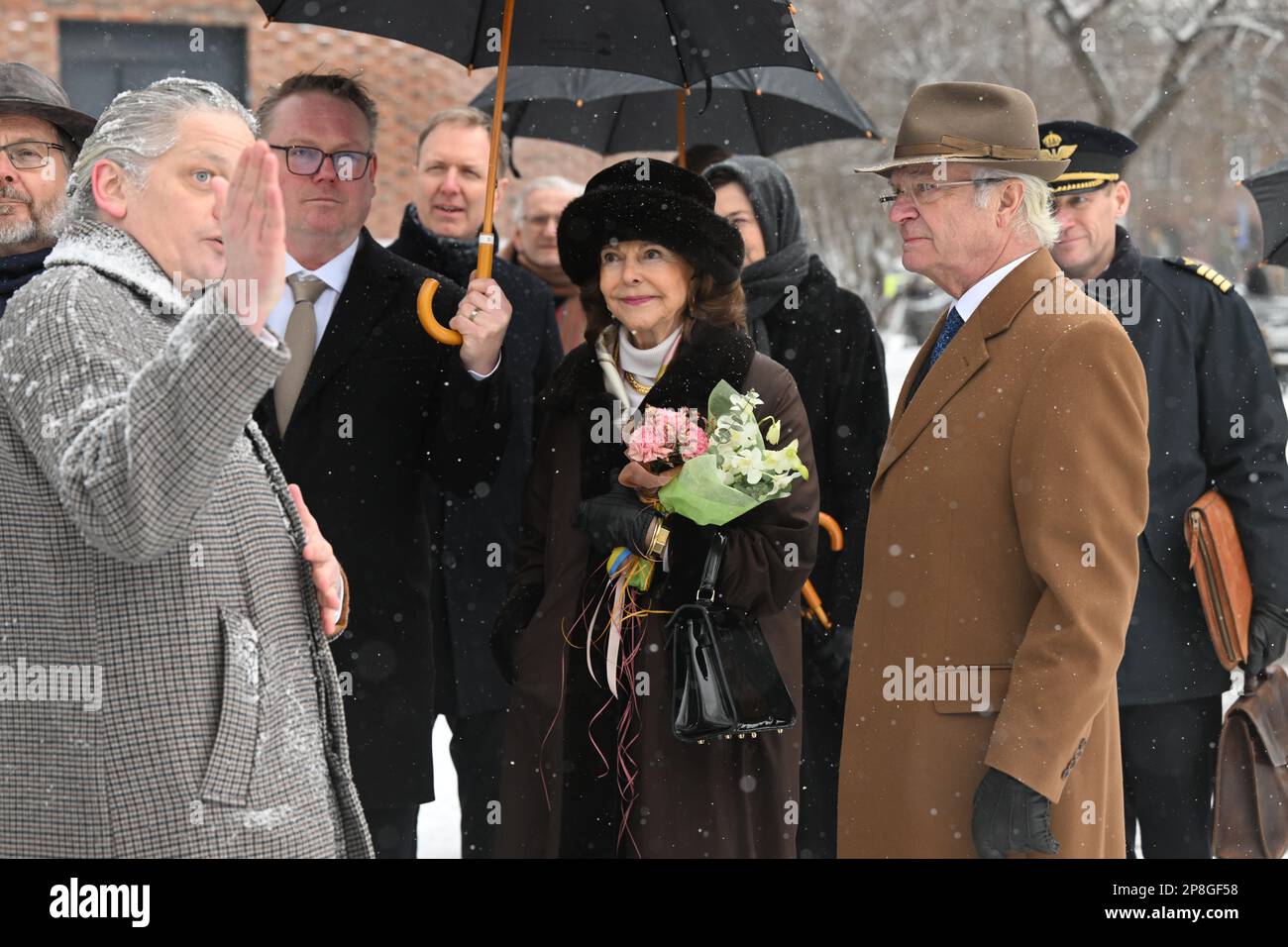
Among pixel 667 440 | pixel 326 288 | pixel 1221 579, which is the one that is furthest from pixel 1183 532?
pixel 326 288

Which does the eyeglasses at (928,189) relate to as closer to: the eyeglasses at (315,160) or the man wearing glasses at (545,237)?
the eyeglasses at (315,160)

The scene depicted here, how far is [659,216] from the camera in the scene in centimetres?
397

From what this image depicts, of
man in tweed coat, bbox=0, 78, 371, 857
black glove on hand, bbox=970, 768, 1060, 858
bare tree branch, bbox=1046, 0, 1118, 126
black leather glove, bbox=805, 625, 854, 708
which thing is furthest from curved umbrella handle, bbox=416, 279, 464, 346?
bare tree branch, bbox=1046, 0, 1118, 126

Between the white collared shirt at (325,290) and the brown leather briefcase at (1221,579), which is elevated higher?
the white collared shirt at (325,290)

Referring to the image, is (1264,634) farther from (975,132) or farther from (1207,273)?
(975,132)

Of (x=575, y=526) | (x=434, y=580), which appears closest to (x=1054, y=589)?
(x=575, y=526)

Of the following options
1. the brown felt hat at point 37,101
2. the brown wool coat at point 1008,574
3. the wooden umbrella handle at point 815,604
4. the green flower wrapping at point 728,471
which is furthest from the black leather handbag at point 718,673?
the brown felt hat at point 37,101

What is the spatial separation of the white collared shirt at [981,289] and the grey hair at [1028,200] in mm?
63

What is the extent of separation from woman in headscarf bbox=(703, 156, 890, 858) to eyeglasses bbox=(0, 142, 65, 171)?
2.24 meters

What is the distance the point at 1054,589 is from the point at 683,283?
156 cm

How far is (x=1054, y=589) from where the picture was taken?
2828 millimetres

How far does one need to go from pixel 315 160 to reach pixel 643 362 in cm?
105

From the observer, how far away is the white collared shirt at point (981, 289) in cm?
323
